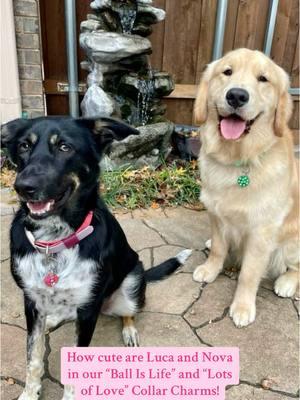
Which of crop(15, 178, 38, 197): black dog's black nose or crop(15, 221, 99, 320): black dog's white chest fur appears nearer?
crop(15, 178, 38, 197): black dog's black nose

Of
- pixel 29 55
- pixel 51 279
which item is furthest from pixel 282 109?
pixel 29 55

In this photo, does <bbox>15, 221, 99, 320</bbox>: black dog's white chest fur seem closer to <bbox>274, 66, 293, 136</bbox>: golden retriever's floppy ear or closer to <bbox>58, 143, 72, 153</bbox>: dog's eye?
<bbox>58, 143, 72, 153</bbox>: dog's eye

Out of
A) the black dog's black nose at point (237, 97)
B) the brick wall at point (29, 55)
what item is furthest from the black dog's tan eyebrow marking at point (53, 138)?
the brick wall at point (29, 55)

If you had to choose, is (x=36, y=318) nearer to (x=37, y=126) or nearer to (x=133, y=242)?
(x=37, y=126)

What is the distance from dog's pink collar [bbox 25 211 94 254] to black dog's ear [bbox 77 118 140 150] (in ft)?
1.25

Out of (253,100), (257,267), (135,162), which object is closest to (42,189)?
(253,100)

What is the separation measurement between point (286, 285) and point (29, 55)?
366 centimetres

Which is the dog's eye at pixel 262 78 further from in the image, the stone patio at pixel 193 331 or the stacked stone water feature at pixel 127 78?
the stacked stone water feature at pixel 127 78

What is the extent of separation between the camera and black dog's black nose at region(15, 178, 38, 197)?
1.42 meters

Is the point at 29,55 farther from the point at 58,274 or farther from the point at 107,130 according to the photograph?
the point at 58,274

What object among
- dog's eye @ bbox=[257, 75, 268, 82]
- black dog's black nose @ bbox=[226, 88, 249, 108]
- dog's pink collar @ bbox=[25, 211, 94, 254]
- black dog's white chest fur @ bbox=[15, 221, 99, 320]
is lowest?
black dog's white chest fur @ bbox=[15, 221, 99, 320]

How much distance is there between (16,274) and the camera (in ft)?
5.65

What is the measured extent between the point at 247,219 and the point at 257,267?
1.04ft

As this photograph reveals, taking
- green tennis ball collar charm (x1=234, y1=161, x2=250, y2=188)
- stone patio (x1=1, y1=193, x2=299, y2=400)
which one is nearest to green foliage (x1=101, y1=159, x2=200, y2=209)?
stone patio (x1=1, y1=193, x2=299, y2=400)
